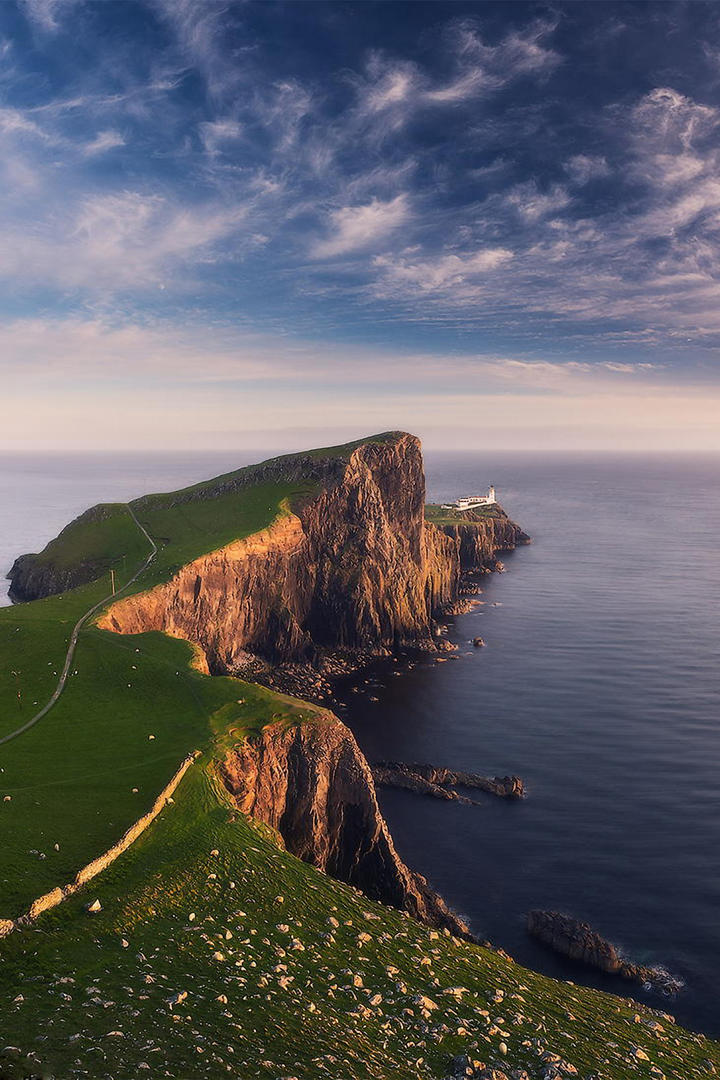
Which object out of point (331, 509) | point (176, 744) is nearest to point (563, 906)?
point (176, 744)

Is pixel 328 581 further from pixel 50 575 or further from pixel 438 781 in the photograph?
pixel 438 781

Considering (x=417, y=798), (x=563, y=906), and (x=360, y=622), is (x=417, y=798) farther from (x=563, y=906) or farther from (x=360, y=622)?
(x=360, y=622)

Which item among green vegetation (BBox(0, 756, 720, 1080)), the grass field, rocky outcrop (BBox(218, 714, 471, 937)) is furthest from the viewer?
rocky outcrop (BBox(218, 714, 471, 937))

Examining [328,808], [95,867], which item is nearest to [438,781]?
[328,808]

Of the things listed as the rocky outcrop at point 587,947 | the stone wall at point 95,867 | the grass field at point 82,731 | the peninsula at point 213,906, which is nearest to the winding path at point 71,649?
the peninsula at point 213,906

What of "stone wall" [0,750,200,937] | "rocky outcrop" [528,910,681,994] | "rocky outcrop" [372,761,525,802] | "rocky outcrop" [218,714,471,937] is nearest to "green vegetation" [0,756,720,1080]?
"stone wall" [0,750,200,937]

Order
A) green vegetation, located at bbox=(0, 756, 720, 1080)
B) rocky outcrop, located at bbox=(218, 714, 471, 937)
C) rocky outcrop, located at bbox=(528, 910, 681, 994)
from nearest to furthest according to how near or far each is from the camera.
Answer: green vegetation, located at bbox=(0, 756, 720, 1080) → rocky outcrop, located at bbox=(528, 910, 681, 994) → rocky outcrop, located at bbox=(218, 714, 471, 937)

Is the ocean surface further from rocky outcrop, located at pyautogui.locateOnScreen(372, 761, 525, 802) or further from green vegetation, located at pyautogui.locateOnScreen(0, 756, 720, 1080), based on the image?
green vegetation, located at pyautogui.locateOnScreen(0, 756, 720, 1080)
